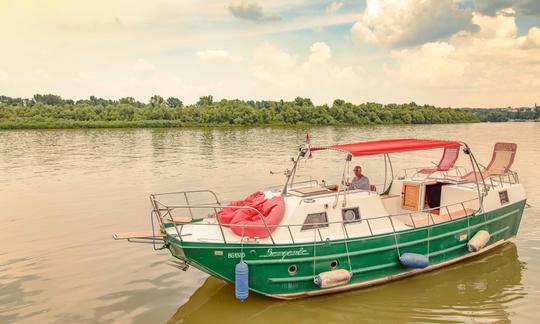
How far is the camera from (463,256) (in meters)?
12.3

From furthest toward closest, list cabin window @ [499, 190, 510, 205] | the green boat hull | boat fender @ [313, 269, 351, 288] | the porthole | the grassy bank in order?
1. the grassy bank
2. cabin window @ [499, 190, 510, 205]
3. the porthole
4. boat fender @ [313, 269, 351, 288]
5. the green boat hull

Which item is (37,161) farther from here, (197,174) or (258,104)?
(258,104)

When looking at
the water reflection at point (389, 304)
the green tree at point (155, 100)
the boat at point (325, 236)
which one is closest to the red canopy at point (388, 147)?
the boat at point (325, 236)

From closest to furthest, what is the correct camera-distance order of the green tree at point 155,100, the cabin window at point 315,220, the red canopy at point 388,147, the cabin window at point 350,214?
the cabin window at point 315,220 < the cabin window at point 350,214 < the red canopy at point 388,147 < the green tree at point 155,100

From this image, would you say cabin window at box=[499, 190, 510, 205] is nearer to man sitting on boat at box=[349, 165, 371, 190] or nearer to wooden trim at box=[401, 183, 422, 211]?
wooden trim at box=[401, 183, 422, 211]

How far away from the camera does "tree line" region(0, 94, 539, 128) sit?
83.1 m

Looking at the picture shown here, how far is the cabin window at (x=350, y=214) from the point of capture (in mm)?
10569

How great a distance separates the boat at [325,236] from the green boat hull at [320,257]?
0.07 feet

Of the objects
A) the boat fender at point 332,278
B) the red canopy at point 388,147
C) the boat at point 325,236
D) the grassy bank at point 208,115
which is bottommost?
the boat fender at point 332,278

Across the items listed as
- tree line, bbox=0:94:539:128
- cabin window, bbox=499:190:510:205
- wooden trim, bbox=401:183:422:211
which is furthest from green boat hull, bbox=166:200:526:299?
tree line, bbox=0:94:539:128

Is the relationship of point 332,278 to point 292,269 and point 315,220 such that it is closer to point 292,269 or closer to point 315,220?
point 292,269

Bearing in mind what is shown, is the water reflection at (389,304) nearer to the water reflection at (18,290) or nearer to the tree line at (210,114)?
the water reflection at (18,290)

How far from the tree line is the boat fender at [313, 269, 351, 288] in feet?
256

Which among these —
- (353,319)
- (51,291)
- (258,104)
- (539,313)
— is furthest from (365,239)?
(258,104)
